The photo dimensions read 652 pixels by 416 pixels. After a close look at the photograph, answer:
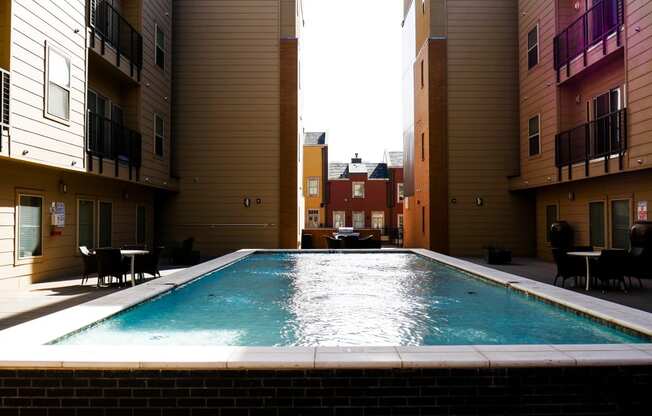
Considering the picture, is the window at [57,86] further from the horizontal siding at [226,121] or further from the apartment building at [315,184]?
the apartment building at [315,184]

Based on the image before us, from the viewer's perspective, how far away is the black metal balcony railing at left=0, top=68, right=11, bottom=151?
7977 millimetres

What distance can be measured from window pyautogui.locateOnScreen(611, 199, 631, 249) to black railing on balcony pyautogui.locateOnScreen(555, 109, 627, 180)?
1.12 m

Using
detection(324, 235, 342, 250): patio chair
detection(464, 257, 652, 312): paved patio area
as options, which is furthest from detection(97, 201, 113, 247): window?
detection(464, 257, 652, 312): paved patio area

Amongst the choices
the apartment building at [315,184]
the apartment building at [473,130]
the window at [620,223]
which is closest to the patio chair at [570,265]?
the window at [620,223]

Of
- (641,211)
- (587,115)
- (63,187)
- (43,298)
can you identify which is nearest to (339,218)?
(587,115)

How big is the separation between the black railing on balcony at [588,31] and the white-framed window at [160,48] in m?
12.4

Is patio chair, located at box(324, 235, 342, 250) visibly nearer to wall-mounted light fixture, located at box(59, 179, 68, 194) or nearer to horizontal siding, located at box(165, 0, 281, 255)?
horizontal siding, located at box(165, 0, 281, 255)

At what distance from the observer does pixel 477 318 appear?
6527mm

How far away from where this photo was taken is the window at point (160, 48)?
1594 cm

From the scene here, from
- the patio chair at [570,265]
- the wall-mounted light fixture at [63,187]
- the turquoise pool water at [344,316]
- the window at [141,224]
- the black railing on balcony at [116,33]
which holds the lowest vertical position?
the turquoise pool water at [344,316]

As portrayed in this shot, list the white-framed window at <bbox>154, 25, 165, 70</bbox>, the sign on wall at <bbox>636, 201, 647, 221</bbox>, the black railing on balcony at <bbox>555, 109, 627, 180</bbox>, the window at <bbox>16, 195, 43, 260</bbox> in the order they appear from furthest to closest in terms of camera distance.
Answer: the white-framed window at <bbox>154, 25, 165, 70</bbox> < the sign on wall at <bbox>636, 201, 647, 221</bbox> < the black railing on balcony at <bbox>555, 109, 627, 180</bbox> < the window at <bbox>16, 195, 43, 260</bbox>

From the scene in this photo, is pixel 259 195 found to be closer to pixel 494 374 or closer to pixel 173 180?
pixel 173 180

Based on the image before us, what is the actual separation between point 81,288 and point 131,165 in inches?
199

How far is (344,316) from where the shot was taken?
6.66 m
